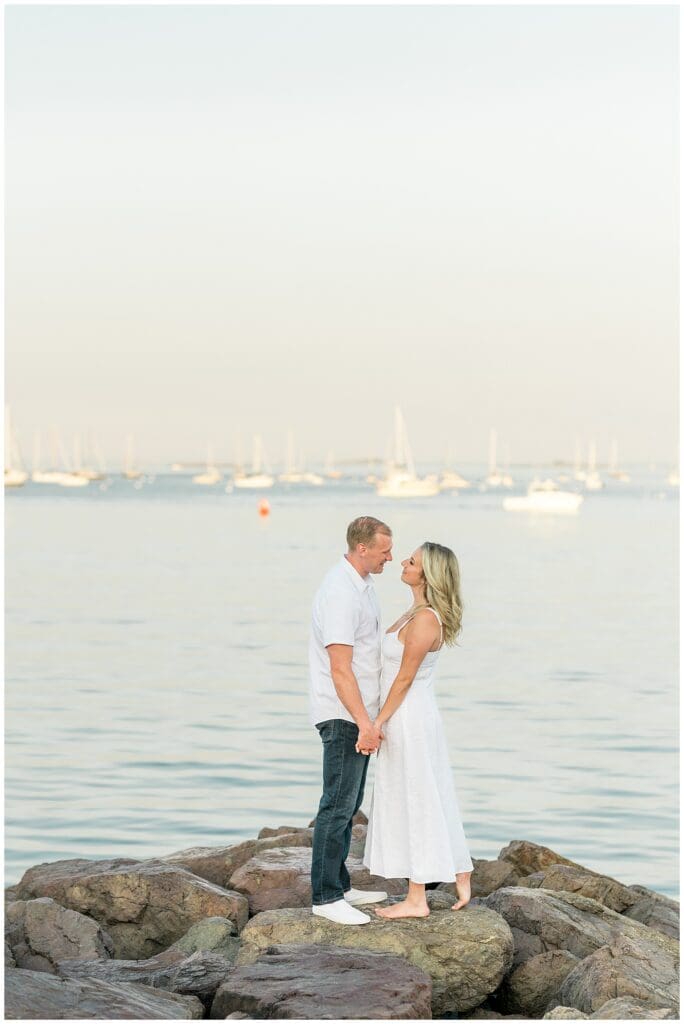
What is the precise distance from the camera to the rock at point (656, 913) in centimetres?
815

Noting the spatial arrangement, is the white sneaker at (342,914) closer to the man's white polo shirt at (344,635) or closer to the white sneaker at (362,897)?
the white sneaker at (362,897)

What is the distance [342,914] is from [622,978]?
1.20 meters

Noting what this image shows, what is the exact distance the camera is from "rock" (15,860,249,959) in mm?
7645

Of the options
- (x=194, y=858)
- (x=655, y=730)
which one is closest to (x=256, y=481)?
(x=655, y=730)

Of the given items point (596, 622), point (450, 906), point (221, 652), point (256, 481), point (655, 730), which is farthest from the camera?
point (256, 481)

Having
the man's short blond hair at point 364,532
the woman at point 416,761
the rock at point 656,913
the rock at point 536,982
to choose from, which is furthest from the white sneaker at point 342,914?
the rock at point 656,913

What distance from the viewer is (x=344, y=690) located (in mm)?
6379

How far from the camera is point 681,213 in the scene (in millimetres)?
5641

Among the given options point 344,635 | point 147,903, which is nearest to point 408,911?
point 344,635

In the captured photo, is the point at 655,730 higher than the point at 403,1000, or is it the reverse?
the point at 403,1000

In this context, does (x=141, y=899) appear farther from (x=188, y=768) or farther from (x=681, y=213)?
(x=188, y=768)

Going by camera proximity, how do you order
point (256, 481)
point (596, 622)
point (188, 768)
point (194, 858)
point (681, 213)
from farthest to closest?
1. point (256, 481)
2. point (596, 622)
3. point (188, 768)
4. point (194, 858)
5. point (681, 213)

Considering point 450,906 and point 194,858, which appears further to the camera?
point 194,858

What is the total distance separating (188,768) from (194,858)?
24.8 ft
